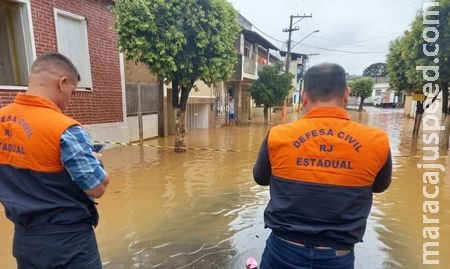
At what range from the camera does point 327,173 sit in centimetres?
171

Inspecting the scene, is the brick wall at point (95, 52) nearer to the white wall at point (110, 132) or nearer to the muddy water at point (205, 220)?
the white wall at point (110, 132)

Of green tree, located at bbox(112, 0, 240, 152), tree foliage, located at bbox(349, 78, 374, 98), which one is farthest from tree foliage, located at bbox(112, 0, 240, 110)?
tree foliage, located at bbox(349, 78, 374, 98)

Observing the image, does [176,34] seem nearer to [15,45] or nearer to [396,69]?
[15,45]

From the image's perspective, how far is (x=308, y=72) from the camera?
1913mm

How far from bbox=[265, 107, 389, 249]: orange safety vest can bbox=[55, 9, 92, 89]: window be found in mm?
8437

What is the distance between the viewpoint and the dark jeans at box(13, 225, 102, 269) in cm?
190

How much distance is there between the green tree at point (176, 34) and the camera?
8.46 metres

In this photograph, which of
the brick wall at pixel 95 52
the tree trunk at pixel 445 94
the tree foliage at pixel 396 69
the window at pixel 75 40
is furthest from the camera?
the tree foliage at pixel 396 69

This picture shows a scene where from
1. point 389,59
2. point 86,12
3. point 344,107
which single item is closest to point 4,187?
point 344,107

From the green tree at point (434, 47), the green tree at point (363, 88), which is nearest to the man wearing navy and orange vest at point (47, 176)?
the green tree at point (434, 47)

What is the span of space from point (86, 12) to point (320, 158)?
9.53 m

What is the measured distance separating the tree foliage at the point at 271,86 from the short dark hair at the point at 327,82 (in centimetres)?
1832

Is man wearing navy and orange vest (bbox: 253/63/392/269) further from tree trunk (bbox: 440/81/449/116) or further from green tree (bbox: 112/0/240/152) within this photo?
tree trunk (bbox: 440/81/449/116)

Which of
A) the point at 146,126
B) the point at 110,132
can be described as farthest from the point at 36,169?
the point at 146,126
